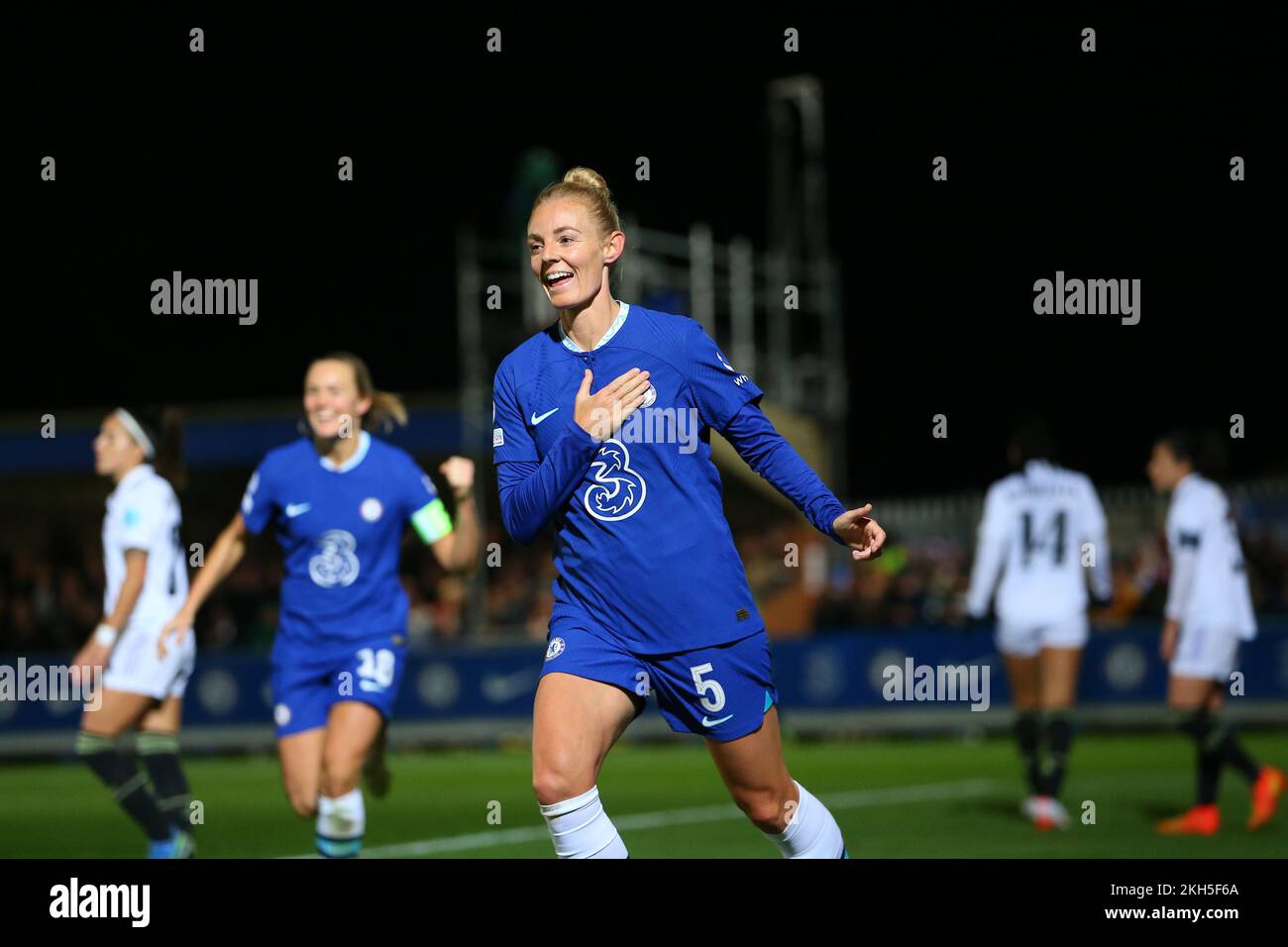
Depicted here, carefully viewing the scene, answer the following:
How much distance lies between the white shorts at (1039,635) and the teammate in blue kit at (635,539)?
6.13 meters

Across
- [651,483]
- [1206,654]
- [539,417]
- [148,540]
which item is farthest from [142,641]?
[1206,654]

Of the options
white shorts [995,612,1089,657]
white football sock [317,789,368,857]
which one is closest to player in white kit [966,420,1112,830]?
white shorts [995,612,1089,657]

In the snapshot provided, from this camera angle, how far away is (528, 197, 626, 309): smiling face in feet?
19.7

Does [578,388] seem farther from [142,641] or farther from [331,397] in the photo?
[142,641]

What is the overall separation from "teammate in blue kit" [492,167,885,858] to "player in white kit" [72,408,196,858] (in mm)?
4182

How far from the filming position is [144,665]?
9.69 meters

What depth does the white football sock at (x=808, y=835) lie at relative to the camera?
20.2 feet

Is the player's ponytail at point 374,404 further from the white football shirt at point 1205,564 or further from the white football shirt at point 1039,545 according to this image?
the white football shirt at point 1205,564

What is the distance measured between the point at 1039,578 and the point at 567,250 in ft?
22.6

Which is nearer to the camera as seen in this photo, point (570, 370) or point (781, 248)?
point (570, 370)

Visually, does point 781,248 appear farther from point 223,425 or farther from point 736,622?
point 736,622

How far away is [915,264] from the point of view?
3659 centimetres
